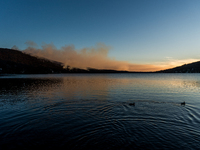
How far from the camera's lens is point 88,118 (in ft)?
71.5

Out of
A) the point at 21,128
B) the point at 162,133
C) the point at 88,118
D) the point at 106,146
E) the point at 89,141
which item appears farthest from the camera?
the point at 88,118

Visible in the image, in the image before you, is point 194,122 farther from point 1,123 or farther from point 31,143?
point 1,123

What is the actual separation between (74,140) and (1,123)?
13.2 meters

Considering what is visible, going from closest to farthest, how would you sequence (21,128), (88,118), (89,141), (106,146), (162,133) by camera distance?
(106,146) < (89,141) < (162,133) < (21,128) < (88,118)

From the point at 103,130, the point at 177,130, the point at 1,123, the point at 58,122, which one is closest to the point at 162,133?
the point at 177,130

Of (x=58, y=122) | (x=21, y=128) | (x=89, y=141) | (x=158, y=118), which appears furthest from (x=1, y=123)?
(x=158, y=118)

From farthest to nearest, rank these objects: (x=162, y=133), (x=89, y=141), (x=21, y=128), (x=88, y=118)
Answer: (x=88, y=118) → (x=21, y=128) → (x=162, y=133) → (x=89, y=141)

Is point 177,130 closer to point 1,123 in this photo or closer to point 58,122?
point 58,122

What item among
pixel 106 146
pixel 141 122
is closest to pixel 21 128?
pixel 106 146

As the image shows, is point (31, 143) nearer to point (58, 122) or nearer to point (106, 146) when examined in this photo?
point (58, 122)

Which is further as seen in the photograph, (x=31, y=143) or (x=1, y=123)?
(x=1, y=123)

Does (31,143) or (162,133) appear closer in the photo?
(31,143)

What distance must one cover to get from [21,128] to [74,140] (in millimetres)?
8679

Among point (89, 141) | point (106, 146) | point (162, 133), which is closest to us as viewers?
point (106, 146)
